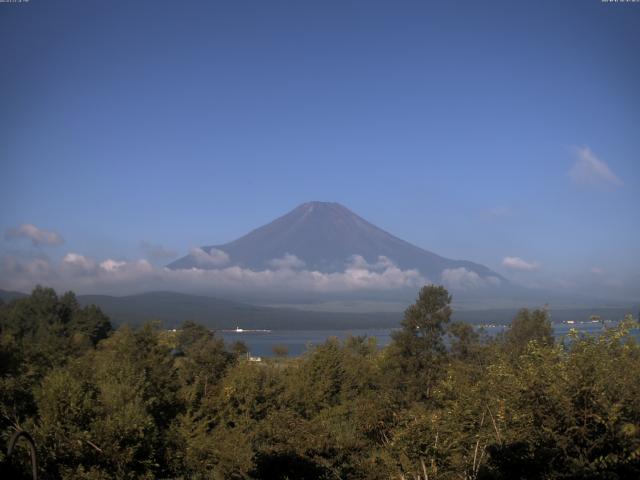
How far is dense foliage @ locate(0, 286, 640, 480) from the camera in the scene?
10039 millimetres

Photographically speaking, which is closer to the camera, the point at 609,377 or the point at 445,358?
the point at 609,377

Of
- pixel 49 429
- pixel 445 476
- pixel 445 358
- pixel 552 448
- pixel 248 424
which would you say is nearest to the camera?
pixel 552 448

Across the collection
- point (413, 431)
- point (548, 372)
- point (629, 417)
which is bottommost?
point (413, 431)

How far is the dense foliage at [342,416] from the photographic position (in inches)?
395

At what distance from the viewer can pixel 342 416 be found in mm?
28422

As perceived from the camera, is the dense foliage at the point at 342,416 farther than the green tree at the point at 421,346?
No

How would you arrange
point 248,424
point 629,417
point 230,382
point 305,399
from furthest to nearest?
point 305,399, point 230,382, point 248,424, point 629,417

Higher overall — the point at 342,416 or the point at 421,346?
the point at 421,346

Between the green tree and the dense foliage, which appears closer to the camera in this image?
the dense foliage

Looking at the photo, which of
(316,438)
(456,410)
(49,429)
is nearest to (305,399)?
(316,438)

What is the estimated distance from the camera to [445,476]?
500 inches

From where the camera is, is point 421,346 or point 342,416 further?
point 421,346

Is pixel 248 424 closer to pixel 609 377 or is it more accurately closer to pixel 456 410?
pixel 456 410

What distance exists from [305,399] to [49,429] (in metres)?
16.4
